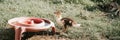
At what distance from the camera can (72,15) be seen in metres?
7.16

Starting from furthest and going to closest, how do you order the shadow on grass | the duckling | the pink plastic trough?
the duckling
the shadow on grass
the pink plastic trough

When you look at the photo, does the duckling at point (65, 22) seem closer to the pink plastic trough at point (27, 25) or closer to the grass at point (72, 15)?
the grass at point (72, 15)

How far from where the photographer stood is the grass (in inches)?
231

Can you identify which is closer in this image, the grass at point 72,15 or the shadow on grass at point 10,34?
the shadow on grass at point 10,34

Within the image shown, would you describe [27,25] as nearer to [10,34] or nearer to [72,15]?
[10,34]

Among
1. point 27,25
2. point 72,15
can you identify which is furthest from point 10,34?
point 72,15

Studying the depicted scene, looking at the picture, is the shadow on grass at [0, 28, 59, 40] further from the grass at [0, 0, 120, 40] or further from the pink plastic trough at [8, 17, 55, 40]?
the pink plastic trough at [8, 17, 55, 40]

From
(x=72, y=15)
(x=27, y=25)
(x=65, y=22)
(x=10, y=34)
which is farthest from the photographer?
(x=72, y=15)

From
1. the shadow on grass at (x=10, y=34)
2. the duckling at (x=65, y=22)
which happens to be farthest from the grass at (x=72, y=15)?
the duckling at (x=65, y=22)

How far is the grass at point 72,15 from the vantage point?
5863 millimetres

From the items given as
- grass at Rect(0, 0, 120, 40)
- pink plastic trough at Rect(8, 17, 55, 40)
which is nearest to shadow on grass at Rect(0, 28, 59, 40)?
grass at Rect(0, 0, 120, 40)

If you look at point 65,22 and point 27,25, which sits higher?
point 27,25

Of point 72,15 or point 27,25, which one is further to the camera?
point 72,15

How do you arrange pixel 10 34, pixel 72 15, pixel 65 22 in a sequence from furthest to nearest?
pixel 72 15 → pixel 65 22 → pixel 10 34
